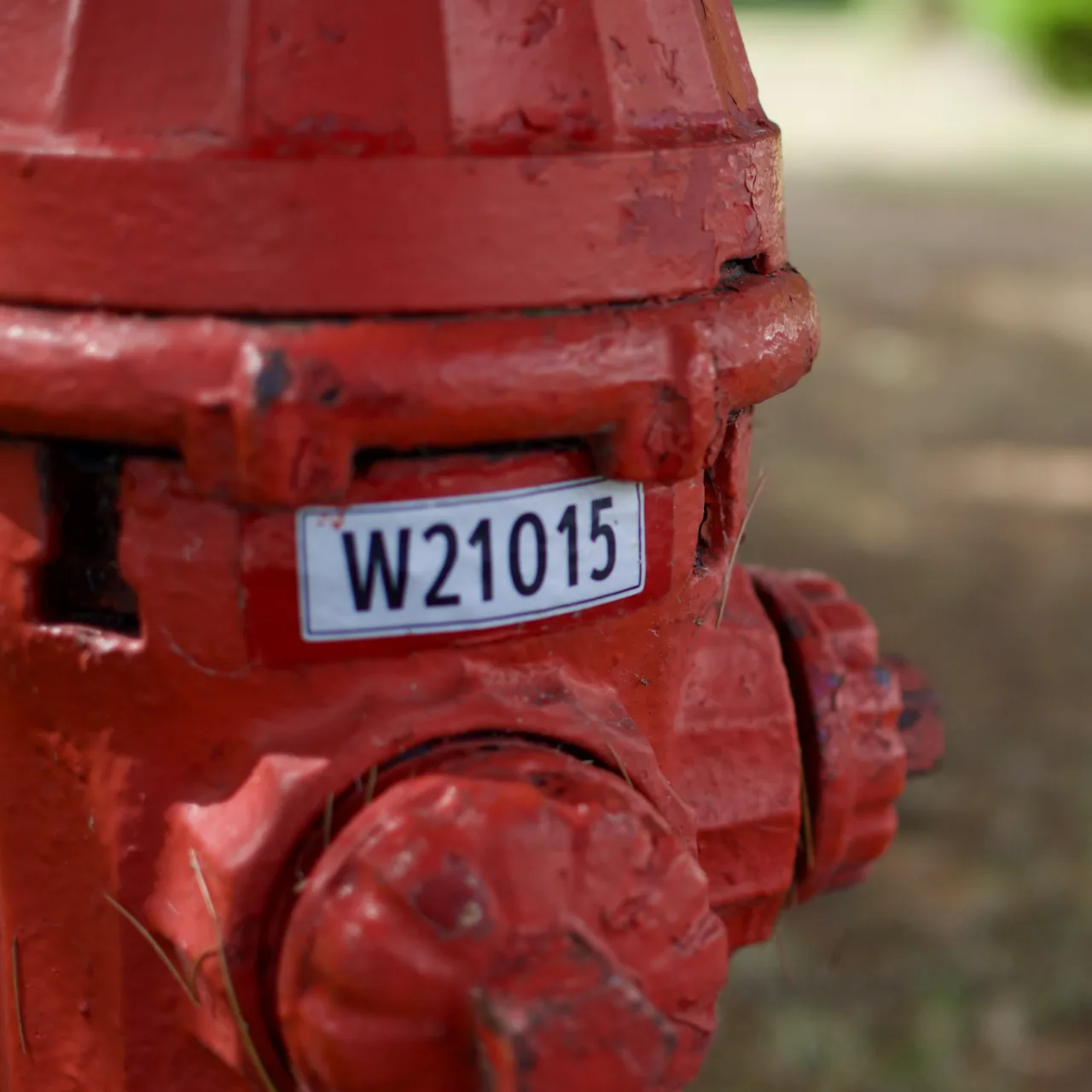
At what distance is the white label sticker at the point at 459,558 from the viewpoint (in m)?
0.88

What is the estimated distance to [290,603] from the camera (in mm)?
883

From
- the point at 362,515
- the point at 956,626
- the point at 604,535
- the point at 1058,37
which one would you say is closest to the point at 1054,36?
the point at 1058,37

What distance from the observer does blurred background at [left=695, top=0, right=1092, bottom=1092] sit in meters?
2.53

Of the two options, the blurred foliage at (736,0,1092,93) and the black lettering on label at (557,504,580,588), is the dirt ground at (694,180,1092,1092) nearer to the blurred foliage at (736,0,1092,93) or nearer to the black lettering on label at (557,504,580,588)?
the black lettering on label at (557,504,580,588)

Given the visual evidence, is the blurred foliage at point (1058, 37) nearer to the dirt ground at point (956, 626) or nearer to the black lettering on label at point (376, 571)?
the dirt ground at point (956, 626)

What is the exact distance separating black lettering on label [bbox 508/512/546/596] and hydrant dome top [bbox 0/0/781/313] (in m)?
0.13

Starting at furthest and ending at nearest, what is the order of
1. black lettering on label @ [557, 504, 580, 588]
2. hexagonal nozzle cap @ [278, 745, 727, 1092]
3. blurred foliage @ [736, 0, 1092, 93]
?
blurred foliage @ [736, 0, 1092, 93] < black lettering on label @ [557, 504, 580, 588] < hexagonal nozzle cap @ [278, 745, 727, 1092]

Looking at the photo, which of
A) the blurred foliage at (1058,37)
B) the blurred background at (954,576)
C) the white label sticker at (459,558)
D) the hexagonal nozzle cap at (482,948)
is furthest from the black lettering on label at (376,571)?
the blurred foliage at (1058,37)

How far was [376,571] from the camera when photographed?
88 centimetres

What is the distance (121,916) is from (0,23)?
53cm

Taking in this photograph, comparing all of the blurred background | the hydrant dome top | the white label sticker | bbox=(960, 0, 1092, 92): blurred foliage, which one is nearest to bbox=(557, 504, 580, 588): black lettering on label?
the white label sticker

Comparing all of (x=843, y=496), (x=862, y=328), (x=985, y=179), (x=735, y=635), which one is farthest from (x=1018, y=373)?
(x=735, y=635)

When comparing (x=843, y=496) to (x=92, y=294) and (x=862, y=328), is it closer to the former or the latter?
(x=862, y=328)

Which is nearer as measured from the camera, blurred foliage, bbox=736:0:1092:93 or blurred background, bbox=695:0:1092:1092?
blurred background, bbox=695:0:1092:1092
